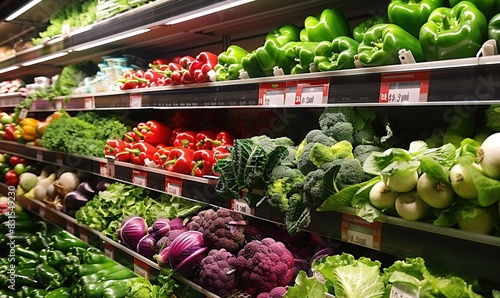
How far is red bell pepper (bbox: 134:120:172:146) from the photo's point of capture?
3030 mm

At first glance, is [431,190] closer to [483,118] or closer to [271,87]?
[483,118]

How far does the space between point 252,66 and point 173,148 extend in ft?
2.90

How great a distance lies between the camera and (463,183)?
1085 mm

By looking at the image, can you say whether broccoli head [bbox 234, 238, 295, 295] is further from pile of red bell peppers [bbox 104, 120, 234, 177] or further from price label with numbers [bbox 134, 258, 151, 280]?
price label with numbers [bbox 134, 258, 151, 280]

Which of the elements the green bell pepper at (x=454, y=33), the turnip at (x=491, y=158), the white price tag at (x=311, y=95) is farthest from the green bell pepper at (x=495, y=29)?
the white price tag at (x=311, y=95)

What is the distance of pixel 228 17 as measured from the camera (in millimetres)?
2566

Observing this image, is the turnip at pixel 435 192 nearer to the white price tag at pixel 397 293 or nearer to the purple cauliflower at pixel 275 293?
the white price tag at pixel 397 293

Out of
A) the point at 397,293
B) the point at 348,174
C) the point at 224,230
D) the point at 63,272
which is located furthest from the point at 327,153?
the point at 63,272

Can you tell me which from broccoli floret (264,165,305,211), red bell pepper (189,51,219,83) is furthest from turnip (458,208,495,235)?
red bell pepper (189,51,219,83)

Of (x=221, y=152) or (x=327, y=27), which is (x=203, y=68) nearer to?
(x=221, y=152)

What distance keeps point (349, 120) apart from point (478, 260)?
718 mm

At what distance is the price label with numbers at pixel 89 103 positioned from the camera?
329cm

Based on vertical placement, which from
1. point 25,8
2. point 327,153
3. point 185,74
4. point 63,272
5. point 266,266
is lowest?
point 63,272

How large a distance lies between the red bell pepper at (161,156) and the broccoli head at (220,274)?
834 mm
